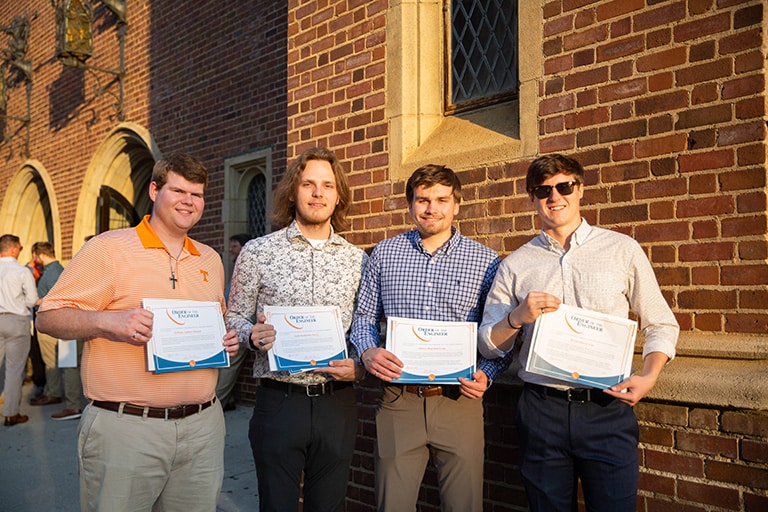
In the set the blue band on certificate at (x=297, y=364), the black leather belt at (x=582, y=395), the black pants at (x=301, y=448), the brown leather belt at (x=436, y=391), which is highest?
the blue band on certificate at (x=297, y=364)

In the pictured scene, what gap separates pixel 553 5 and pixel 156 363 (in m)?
2.46

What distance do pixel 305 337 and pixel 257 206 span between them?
5585mm

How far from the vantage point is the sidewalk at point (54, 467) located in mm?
4675

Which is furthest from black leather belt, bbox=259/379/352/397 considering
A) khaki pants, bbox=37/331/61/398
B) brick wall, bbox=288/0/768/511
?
khaki pants, bbox=37/331/61/398

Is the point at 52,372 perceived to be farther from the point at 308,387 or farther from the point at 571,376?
the point at 571,376

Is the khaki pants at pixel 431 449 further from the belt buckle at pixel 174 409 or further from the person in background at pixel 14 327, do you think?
the person in background at pixel 14 327

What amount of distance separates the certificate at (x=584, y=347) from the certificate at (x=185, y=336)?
4.04 ft

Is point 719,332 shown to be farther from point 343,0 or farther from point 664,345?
point 343,0

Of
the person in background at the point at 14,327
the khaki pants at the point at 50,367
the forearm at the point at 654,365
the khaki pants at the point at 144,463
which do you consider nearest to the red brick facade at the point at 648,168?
the forearm at the point at 654,365

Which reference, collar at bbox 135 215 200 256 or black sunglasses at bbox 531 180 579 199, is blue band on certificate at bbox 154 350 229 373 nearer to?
collar at bbox 135 215 200 256

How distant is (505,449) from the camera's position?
3264mm

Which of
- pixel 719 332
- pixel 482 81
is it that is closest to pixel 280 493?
pixel 719 332

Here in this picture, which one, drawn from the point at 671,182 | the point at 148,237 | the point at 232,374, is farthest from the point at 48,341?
the point at 671,182

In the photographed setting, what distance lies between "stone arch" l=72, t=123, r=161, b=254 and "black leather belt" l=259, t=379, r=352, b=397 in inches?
316
